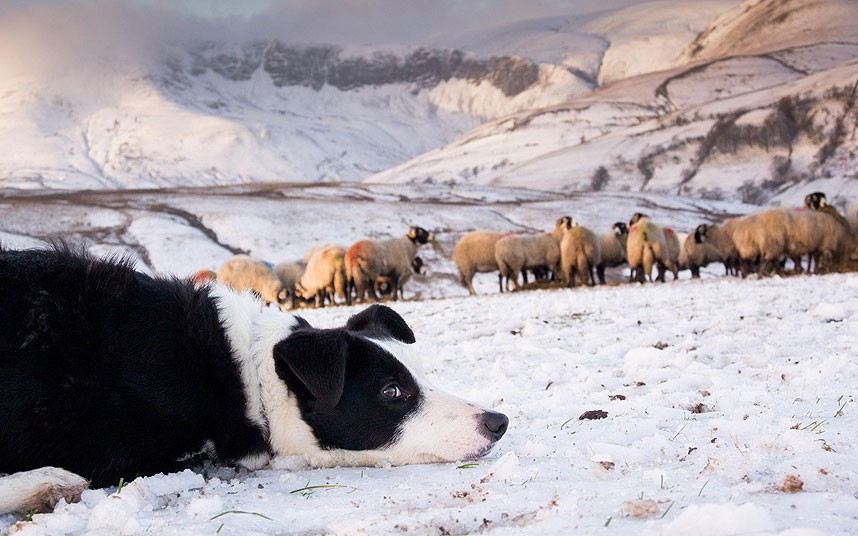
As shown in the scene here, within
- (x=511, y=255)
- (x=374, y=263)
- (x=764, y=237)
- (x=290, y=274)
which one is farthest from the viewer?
(x=290, y=274)

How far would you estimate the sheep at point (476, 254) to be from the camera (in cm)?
2842

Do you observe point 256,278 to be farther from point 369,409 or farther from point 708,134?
point 708,134

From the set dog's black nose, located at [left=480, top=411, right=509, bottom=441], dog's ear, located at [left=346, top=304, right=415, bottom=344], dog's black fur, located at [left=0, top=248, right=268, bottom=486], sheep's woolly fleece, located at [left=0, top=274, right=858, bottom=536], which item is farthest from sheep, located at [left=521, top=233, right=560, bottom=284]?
dog's black fur, located at [left=0, top=248, right=268, bottom=486]

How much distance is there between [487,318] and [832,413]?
7.05m

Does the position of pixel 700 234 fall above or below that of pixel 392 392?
above

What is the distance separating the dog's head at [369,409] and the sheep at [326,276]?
20.6 meters

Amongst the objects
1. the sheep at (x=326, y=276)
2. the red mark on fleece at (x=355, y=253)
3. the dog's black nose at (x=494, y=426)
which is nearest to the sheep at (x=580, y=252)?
the red mark on fleece at (x=355, y=253)

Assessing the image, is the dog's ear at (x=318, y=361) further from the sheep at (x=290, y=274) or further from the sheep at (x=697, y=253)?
the sheep at (x=697, y=253)

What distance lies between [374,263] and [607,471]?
22.0 meters

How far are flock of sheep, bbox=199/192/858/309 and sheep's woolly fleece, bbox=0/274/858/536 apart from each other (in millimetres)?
16965

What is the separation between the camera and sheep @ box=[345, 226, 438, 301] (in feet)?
80.6

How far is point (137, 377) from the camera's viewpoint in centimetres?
351

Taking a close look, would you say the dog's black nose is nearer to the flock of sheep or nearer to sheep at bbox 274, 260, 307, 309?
the flock of sheep

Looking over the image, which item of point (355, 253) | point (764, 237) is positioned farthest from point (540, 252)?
point (764, 237)
